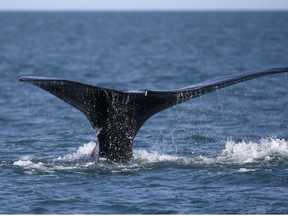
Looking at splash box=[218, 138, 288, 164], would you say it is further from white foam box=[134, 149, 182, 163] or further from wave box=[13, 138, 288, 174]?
white foam box=[134, 149, 182, 163]

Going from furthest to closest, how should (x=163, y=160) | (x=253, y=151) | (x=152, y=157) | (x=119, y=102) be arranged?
(x=253, y=151) < (x=152, y=157) < (x=163, y=160) < (x=119, y=102)

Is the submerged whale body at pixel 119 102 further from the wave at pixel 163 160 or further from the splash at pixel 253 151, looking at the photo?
the splash at pixel 253 151

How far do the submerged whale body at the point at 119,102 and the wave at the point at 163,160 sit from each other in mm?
316

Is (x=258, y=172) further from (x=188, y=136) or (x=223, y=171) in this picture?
(x=188, y=136)

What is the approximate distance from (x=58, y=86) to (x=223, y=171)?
2.59 metres

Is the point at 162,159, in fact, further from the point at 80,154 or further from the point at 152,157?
the point at 80,154

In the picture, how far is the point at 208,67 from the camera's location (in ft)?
113

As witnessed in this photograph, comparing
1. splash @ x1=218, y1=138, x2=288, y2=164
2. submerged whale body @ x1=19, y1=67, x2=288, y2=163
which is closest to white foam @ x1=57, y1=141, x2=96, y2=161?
submerged whale body @ x1=19, y1=67, x2=288, y2=163

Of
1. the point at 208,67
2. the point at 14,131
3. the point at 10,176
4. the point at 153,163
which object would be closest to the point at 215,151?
the point at 153,163

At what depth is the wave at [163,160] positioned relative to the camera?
11.3m

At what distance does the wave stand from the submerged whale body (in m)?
0.32

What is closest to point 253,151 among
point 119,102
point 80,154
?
point 80,154

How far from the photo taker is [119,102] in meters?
10.6

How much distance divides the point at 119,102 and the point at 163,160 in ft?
5.66
